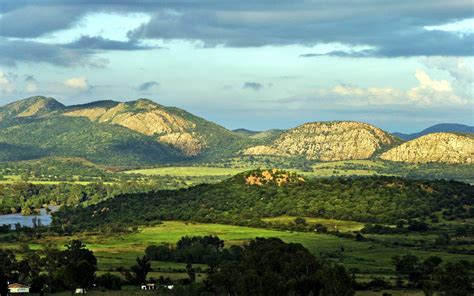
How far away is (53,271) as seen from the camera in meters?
185

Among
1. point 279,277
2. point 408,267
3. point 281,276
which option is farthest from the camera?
point 408,267

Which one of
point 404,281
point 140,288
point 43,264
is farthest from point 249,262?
point 43,264

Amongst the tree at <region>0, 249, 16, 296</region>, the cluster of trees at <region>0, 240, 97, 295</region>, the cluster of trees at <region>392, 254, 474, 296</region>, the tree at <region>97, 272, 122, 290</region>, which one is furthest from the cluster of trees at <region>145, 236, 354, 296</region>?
the tree at <region>0, 249, 16, 296</region>

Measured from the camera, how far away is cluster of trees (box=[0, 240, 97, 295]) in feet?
560

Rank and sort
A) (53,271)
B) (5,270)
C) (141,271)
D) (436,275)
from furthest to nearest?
1. (53,271)
2. (5,270)
3. (141,271)
4. (436,275)

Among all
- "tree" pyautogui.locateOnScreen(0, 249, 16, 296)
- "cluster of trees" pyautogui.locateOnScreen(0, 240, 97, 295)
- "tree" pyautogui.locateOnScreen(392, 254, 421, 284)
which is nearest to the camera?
"tree" pyautogui.locateOnScreen(0, 249, 16, 296)

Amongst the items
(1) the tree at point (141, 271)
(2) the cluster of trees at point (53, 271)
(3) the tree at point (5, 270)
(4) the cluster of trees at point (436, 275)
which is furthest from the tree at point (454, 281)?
(3) the tree at point (5, 270)

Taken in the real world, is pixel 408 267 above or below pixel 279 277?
below

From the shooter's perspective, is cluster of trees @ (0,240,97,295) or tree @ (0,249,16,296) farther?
cluster of trees @ (0,240,97,295)

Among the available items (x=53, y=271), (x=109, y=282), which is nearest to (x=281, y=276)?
(x=109, y=282)

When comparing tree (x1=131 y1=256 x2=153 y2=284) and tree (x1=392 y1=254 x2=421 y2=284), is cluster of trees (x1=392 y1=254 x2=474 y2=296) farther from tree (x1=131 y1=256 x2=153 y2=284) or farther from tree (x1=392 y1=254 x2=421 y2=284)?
tree (x1=131 y1=256 x2=153 y2=284)

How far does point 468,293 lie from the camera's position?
15250cm

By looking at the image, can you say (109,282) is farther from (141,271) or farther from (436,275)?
(436,275)

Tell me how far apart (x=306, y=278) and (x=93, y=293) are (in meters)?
44.3
